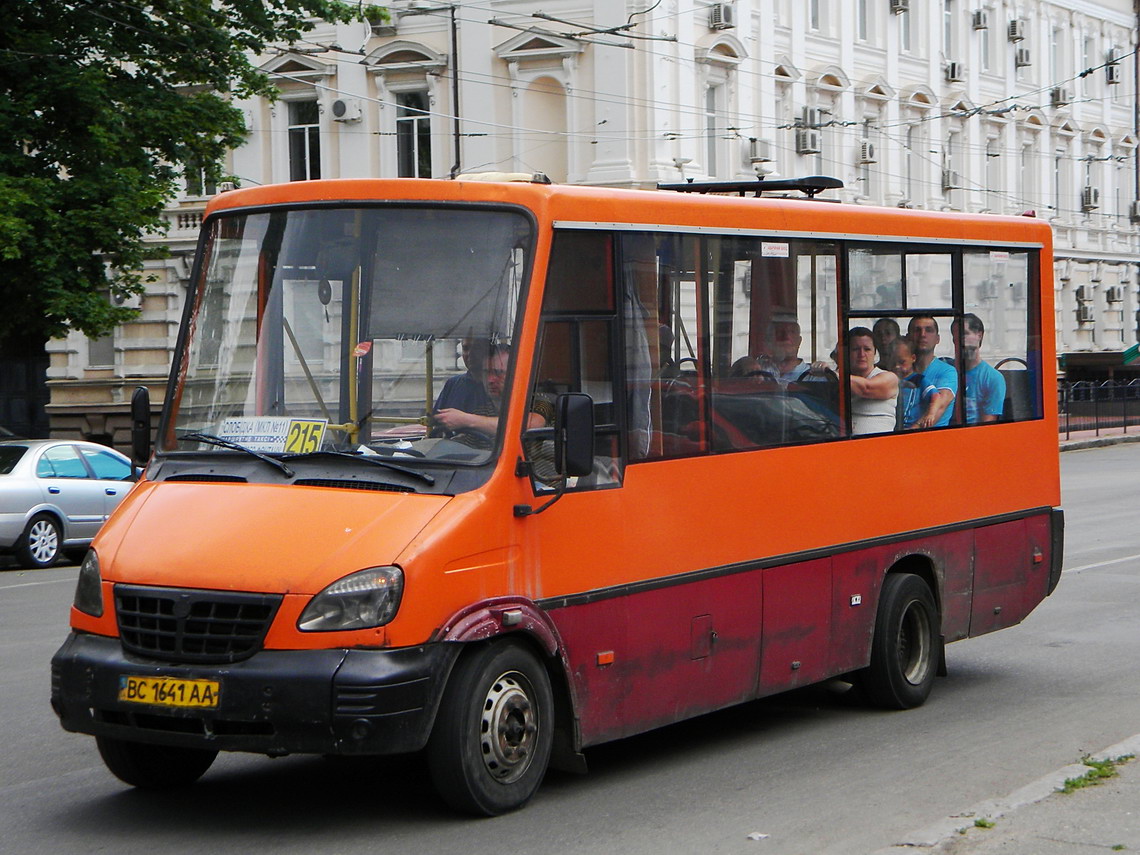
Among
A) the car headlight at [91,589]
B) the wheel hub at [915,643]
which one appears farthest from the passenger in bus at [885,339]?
the car headlight at [91,589]

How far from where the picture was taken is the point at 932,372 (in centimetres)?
972

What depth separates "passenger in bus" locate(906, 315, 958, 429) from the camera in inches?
377

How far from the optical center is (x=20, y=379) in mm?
42812

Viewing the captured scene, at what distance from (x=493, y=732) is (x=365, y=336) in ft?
5.43

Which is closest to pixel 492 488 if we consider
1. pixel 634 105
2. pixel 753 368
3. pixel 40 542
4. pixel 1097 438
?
pixel 753 368

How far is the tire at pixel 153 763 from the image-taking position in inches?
276

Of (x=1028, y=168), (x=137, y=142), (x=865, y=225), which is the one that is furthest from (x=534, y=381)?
(x=1028, y=168)

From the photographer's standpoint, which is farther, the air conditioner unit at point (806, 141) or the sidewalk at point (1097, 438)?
the sidewalk at point (1097, 438)

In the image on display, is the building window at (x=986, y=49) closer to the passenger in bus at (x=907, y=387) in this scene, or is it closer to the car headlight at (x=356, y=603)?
the passenger in bus at (x=907, y=387)

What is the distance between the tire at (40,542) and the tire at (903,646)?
1230 cm

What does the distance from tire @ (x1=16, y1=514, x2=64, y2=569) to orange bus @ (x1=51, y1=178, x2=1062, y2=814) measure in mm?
12030

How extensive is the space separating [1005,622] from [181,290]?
109 feet

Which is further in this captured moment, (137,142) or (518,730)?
(137,142)

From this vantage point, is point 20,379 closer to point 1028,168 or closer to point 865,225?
point 1028,168
